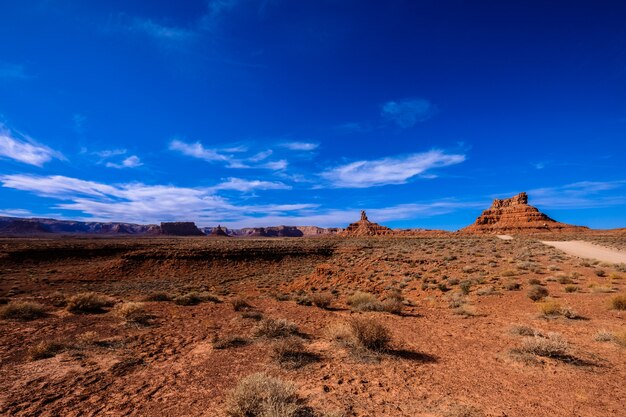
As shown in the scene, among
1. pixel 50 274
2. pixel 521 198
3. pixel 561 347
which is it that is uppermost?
pixel 521 198

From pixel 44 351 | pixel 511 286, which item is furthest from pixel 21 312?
pixel 511 286

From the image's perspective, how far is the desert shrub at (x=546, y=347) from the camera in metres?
6.76

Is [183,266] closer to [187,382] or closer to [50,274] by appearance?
[50,274]

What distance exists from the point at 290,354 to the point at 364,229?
122m

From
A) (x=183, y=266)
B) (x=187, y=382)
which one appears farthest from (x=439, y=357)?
(x=183, y=266)

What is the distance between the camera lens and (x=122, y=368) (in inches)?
264

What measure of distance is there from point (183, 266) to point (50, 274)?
12.1 metres

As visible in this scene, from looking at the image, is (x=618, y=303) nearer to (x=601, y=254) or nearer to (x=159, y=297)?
(x=159, y=297)

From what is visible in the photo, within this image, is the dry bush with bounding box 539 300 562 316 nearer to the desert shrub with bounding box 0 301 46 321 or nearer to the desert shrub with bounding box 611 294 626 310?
the desert shrub with bounding box 611 294 626 310

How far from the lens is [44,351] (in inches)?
290

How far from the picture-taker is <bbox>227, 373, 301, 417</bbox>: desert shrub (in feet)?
14.6

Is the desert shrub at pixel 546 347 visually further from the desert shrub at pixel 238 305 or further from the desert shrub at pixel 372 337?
the desert shrub at pixel 238 305

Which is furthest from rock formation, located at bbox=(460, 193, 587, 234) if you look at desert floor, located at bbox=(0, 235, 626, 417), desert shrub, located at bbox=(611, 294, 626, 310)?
desert shrub, located at bbox=(611, 294, 626, 310)

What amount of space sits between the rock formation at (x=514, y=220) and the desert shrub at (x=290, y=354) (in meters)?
104
